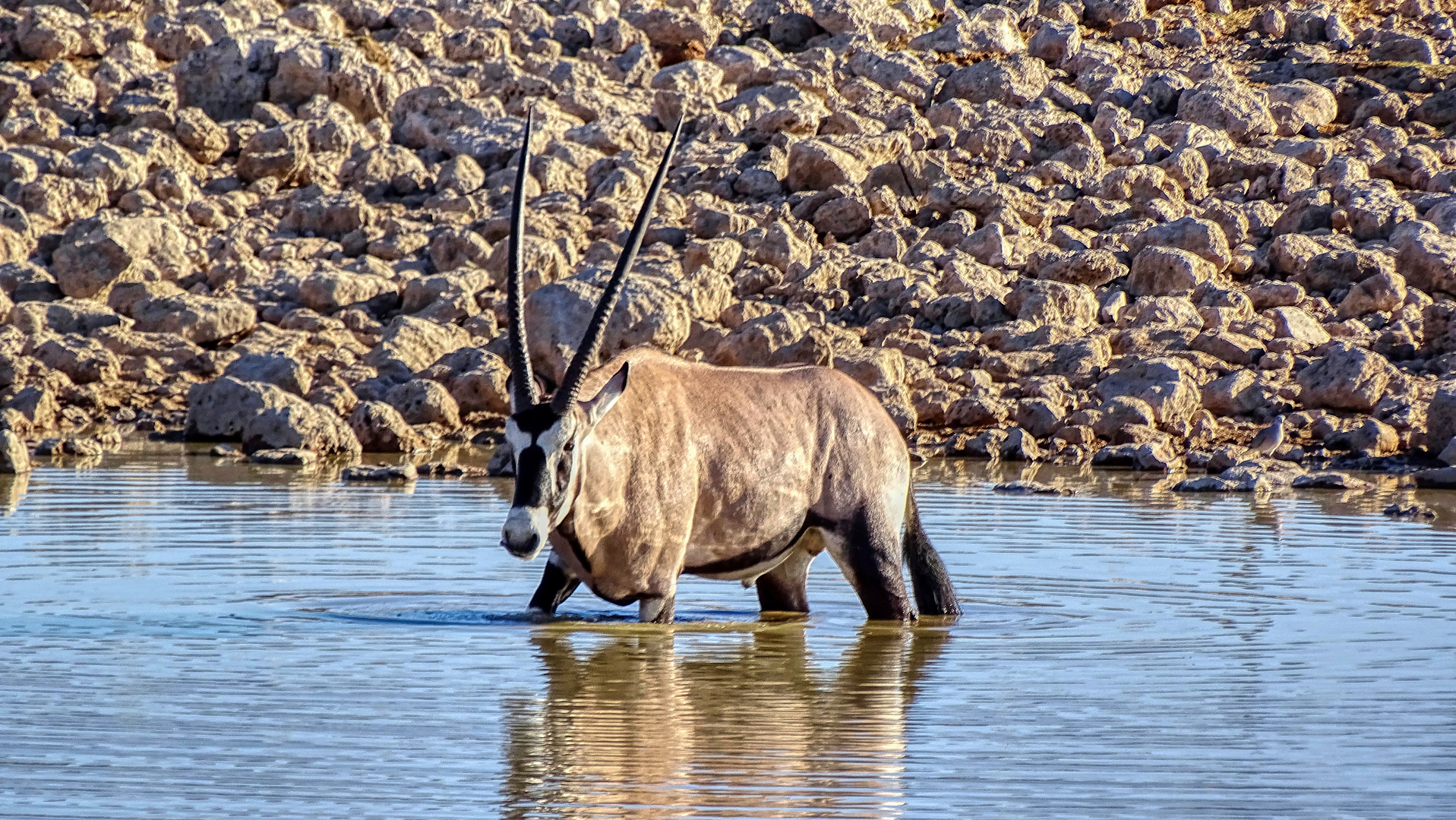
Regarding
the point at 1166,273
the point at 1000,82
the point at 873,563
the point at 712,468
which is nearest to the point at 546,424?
the point at 712,468

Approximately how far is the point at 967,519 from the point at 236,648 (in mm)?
5830

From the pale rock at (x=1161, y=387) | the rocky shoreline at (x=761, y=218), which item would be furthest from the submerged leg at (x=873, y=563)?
the pale rock at (x=1161, y=387)

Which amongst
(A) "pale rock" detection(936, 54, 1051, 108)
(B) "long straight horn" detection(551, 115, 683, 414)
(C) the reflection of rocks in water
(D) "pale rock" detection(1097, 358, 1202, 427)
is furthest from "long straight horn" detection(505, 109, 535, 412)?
(A) "pale rock" detection(936, 54, 1051, 108)

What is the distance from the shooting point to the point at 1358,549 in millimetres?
11469

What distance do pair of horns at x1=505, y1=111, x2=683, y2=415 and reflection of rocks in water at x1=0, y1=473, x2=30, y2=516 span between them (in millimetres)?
5040

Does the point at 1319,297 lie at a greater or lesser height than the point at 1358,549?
greater

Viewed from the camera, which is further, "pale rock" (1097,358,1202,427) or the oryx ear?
"pale rock" (1097,358,1202,427)

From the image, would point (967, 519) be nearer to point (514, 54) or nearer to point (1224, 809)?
point (1224, 809)

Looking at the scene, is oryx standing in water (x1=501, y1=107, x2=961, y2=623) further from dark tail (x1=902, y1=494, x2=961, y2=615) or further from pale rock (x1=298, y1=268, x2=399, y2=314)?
pale rock (x1=298, y1=268, x2=399, y2=314)

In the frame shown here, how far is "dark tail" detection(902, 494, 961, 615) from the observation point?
30.5 ft

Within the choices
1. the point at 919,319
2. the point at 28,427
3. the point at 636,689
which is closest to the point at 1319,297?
the point at 919,319

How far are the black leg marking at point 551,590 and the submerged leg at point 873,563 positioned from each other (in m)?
1.10

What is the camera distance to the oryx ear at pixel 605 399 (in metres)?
8.00

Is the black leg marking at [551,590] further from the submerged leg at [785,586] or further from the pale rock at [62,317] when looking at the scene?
the pale rock at [62,317]
